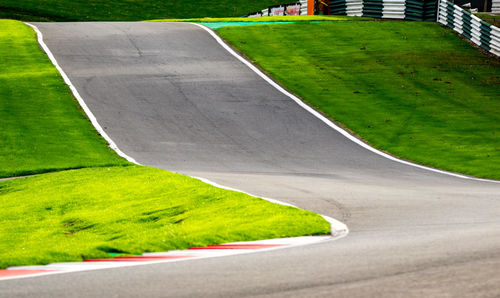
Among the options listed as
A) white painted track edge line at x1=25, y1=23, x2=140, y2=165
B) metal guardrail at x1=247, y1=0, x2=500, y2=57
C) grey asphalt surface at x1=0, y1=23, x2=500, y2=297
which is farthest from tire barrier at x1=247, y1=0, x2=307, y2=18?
white painted track edge line at x1=25, y1=23, x2=140, y2=165

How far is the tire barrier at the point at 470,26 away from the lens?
108 ft

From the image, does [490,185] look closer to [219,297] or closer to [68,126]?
[219,297]

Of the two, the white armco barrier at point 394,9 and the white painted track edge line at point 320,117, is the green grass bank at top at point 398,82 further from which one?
the white armco barrier at point 394,9

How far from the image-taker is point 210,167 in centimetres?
1778

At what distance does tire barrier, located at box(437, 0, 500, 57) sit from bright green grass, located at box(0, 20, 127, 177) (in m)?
18.9

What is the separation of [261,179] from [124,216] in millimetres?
4329

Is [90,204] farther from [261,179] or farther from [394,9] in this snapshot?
[394,9]

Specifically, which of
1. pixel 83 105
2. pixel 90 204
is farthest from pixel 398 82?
pixel 90 204

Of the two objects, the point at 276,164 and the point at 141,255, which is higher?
the point at 141,255

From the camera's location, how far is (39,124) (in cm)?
2252

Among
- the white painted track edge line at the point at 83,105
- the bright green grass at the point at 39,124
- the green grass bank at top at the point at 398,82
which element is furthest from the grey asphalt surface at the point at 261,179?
the green grass bank at top at the point at 398,82

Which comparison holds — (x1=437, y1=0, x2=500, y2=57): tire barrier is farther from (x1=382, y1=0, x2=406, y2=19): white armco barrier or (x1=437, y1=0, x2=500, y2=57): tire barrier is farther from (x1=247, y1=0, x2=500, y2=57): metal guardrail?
(x1=382, y1=0, x2=406, y2=19): white armco barrier

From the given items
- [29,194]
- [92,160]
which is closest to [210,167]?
[92,160]

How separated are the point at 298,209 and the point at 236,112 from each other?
13.4 metres
